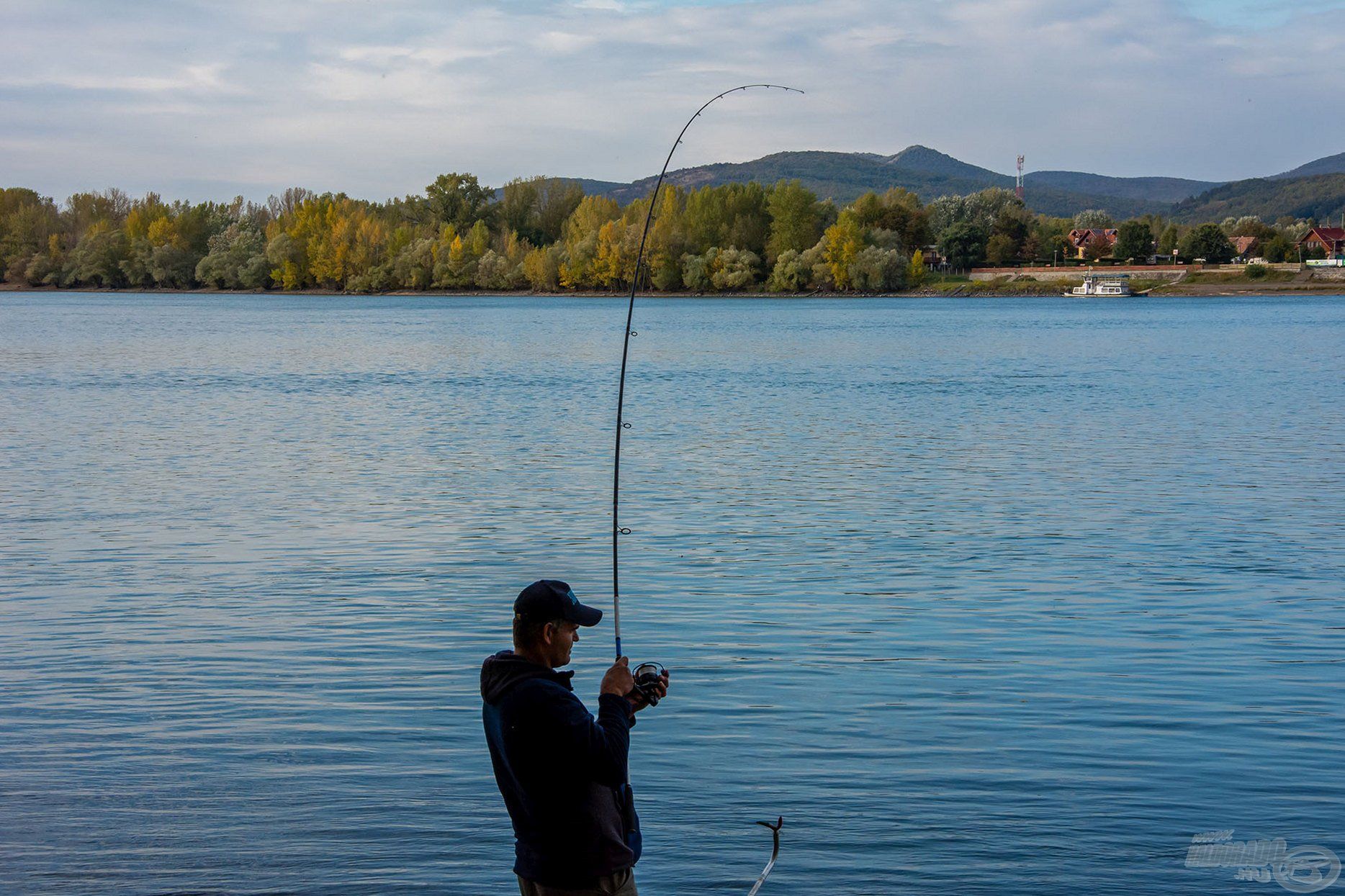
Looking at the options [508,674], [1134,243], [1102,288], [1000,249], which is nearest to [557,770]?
[508,674]

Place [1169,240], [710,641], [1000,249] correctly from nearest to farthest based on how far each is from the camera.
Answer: [710,641], [1000,249], [1169,240]

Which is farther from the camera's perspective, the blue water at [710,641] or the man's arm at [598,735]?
the blue water at [710,641]

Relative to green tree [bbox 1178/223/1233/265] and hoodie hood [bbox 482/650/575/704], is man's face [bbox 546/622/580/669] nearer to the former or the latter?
hoodie hood [bbox 482/650/575/704]

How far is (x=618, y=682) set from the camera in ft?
13.2

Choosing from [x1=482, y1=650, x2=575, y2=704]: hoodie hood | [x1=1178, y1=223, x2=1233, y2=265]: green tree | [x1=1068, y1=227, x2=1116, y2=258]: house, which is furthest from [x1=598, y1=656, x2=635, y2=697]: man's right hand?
[x1=1068, y1=227, x2=1116, y2=258]: house

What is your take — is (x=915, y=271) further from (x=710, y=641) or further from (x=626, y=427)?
(x=626, y=427)

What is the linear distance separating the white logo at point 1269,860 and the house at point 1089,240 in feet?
524

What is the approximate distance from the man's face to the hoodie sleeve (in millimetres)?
102

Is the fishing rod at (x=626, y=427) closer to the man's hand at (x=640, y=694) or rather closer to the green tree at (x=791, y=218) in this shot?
the man's hand at (x=640, y=694)

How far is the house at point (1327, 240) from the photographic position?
160m

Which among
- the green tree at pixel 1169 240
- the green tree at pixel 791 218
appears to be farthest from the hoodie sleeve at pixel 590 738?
the green tree at pixel 1169 240

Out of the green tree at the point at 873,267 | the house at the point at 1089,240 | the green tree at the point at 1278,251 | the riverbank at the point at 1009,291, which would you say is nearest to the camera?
the green tree at the point at 873,267

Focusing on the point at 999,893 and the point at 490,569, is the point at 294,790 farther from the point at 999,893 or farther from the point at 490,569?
the point at 490,569

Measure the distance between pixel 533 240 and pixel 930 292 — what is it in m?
40.7
